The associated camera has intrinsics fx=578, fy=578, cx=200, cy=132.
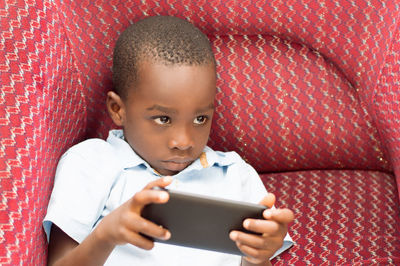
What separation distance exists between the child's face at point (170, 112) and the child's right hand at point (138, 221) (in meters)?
0.24

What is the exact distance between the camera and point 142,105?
120 cm

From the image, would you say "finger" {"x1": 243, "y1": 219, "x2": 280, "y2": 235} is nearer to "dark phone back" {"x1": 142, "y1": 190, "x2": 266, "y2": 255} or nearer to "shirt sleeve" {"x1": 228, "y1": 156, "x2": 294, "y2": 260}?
"dark phone back" {"x1": 142, "y1": 190, "x2": 266, "y2": 255}

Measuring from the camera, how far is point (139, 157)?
1260 mm

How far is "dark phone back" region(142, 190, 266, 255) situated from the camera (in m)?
0.91

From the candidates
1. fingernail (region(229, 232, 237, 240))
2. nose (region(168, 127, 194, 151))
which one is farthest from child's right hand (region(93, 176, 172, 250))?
nose (region(168, 127, 194, 151))

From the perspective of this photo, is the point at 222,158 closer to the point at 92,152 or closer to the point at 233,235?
the point at 92,152

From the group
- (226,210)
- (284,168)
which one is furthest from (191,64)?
(284,168)

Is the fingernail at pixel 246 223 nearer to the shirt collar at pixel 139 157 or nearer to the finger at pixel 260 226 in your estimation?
the finger at pixel 260 226

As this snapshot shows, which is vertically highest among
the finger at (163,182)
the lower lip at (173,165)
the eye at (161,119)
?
the eye at (161,119)

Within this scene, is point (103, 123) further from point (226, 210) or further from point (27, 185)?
point (226, 210)

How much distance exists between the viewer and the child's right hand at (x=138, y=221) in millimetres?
898

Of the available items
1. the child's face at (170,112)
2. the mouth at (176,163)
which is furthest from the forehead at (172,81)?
the mouth at (176,163)

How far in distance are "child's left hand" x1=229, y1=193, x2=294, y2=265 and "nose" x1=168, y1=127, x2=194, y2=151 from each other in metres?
0.25

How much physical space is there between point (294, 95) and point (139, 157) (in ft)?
1.47
